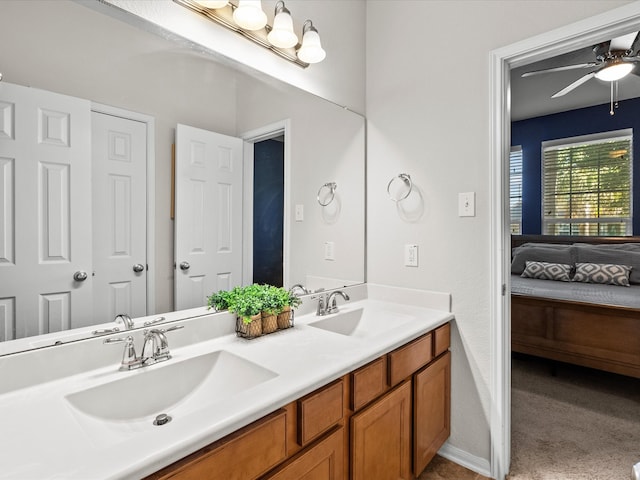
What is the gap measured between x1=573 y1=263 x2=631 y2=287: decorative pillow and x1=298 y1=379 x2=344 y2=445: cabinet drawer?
353cm

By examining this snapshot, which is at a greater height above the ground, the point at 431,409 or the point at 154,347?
the point at 154,347

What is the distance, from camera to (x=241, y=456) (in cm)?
84

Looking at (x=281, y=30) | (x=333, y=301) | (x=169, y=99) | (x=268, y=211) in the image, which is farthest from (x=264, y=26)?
(x=333, y=301)

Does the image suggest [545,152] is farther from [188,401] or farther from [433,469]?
[188,401]

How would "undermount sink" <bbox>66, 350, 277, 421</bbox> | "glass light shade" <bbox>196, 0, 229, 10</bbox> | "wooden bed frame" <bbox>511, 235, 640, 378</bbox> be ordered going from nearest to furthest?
1. "undermount sink" <bbox>66, 350, 277, 421</bbox>
2. "glass light shade" <bbox>196, 0, 229, 10</bbox>
3. "wooden bed frame" <bbox>511, 235, 640, 378</bbox>

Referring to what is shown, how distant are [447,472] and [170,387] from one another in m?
1.46

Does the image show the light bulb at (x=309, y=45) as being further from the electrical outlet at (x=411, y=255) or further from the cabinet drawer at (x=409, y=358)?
the cabinet drawer at (x=409, y=358)

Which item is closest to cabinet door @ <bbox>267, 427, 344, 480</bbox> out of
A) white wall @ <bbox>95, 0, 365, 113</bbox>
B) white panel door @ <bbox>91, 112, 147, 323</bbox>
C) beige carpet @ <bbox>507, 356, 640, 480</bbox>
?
white panel door @ <bbox>91, 112, 147, 323</bbox>

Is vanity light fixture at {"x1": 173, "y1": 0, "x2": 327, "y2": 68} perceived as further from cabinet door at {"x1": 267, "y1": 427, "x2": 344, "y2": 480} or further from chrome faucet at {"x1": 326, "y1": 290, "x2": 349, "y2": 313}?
cabinet door at {"x1": 267, "y1": 427, "x2": 344, "y2": 480}

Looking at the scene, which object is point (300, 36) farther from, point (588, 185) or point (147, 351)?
point (588, 185)

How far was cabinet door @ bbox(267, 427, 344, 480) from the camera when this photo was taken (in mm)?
966

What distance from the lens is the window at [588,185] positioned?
4270 millimetres

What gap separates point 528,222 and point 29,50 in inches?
212

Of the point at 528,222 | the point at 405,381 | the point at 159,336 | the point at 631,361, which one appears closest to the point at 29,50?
the point at 159,336
